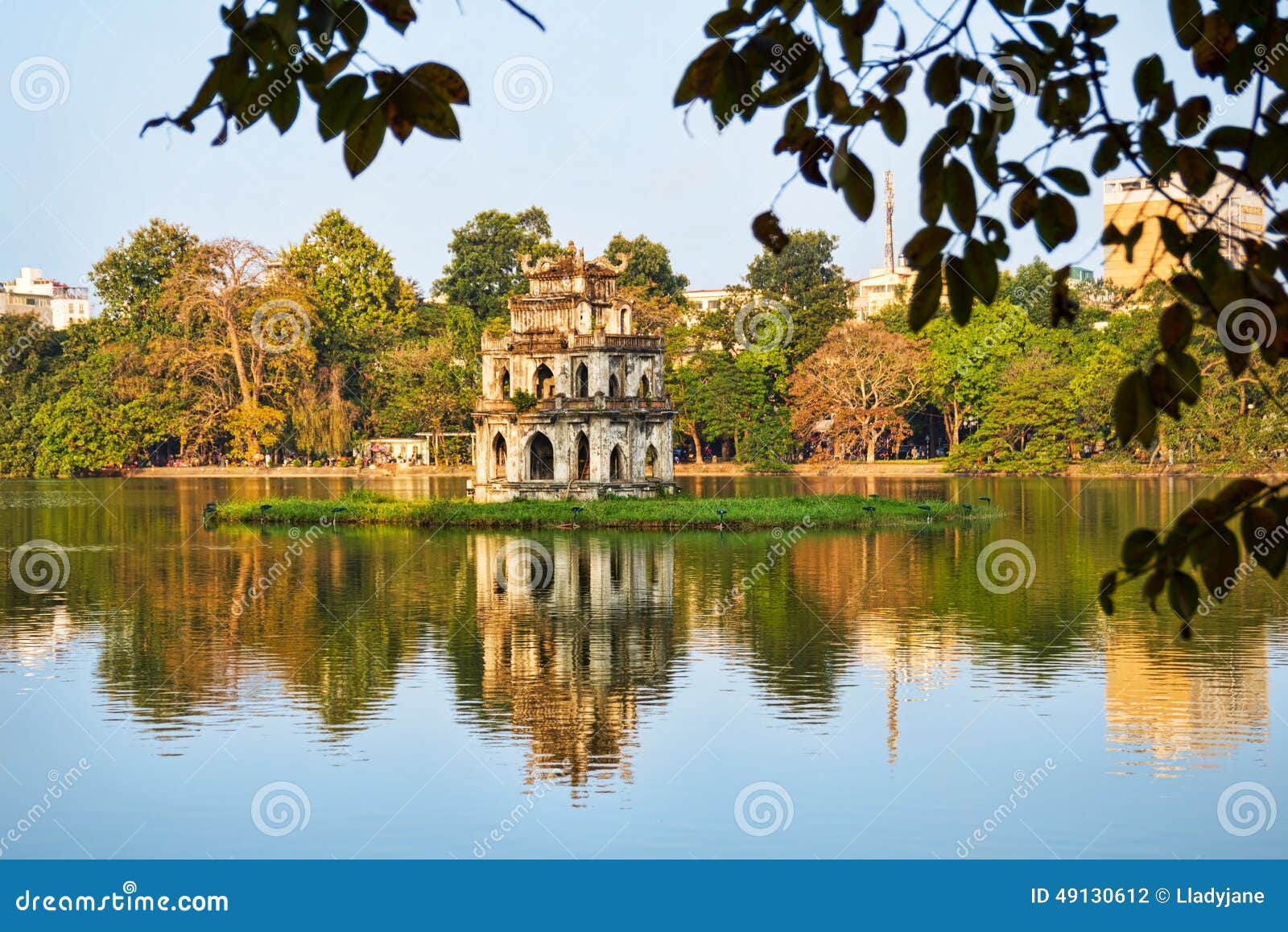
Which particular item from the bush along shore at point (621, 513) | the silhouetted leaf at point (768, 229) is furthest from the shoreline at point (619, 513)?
the silhouetted leaf at point (768, 229)

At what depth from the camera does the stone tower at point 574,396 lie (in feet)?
127

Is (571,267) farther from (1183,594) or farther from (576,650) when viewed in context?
(1183,594)

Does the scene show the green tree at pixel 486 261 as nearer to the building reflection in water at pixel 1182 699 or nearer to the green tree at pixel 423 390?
the green tree at pixel 423 390

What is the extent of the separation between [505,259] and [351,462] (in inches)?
610

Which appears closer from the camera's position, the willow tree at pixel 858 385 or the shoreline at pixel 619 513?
the shoreline at pixel 619 513

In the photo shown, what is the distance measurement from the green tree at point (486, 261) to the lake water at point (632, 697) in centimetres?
5326

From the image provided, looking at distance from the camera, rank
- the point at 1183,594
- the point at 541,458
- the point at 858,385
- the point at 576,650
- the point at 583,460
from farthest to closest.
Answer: the point at 858,385
the point at 583,460
the point at 541,458
the point at 576,650
the point at 1183,594

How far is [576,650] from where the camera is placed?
1761 centimetres

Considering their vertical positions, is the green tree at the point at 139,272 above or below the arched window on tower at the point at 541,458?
above

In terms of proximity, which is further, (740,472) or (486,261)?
(486,261)

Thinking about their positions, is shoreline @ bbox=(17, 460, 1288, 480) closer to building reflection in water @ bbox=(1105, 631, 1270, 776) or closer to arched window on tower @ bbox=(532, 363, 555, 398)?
arched window on tower @ bbox=(532, 363, 555, 398)

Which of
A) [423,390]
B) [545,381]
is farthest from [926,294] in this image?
[423,390]

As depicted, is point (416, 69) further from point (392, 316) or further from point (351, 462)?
point (392, 316)

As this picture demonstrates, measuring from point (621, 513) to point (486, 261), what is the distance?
154 ft
